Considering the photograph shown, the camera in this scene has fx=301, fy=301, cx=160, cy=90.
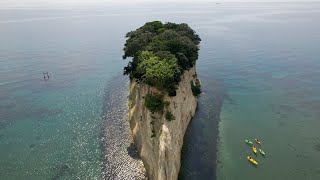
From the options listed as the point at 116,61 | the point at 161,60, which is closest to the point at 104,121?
the point at 161,60

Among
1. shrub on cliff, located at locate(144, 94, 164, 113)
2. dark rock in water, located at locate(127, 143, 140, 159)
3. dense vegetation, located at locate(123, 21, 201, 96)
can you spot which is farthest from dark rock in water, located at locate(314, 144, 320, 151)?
dark rock in water, located at locate(127, 143, 140, 159)

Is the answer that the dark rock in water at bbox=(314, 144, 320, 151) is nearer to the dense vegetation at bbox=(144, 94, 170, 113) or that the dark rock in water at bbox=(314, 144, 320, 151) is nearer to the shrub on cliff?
the dense vegetation at bbox=(144, 94, 170, 113)

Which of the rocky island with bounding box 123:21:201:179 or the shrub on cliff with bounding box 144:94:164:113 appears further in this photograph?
the shrub on cliff with bounding box 144:94:164:113

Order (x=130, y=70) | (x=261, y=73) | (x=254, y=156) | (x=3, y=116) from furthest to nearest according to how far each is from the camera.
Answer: (x=261, y=73)
(x=3, y=116)
(x=130, y=70)
(x=254, y=156)

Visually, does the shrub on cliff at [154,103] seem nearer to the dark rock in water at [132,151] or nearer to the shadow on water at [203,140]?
the dark rock in water at [132,151]

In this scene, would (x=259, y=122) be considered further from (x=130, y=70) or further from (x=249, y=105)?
(x=130, y=70)

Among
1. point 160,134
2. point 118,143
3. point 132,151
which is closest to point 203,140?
point 132,151

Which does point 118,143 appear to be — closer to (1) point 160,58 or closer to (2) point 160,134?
(2) point 160,134
